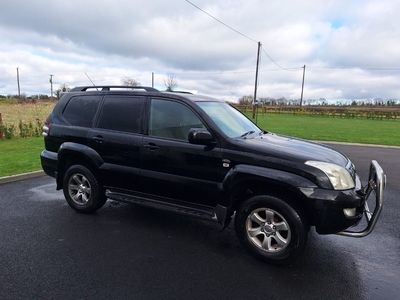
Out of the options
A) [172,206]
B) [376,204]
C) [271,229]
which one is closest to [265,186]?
[271,229]

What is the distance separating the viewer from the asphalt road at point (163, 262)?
2803mm

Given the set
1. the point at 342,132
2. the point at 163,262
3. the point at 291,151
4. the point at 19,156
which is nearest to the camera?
the point at 163,262

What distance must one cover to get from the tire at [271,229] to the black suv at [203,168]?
0.01 metres

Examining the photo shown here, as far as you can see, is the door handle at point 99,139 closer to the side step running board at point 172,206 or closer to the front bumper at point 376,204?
the side step running board at point 172,206

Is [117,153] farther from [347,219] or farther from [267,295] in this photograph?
[347,219]

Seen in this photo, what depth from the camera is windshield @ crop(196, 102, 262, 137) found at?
388 centimetres

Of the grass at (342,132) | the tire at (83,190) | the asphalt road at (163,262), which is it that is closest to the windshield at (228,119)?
the asphalt road at (163,262)

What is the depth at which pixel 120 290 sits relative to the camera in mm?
2775

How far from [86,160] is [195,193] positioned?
194 cm

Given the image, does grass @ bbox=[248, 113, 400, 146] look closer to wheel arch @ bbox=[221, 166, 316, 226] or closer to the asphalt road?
the asphalt road

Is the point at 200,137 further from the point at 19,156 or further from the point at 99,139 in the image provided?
the point at 19,156

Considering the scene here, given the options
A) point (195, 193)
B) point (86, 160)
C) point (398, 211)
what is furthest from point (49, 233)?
point (398, 211)

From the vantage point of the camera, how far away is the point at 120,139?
4.22 m

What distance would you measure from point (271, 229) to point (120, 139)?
240 centimetres
